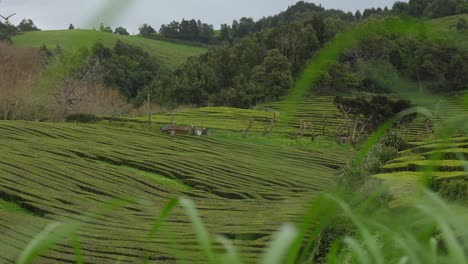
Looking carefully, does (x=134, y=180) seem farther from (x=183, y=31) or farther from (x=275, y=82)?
(x=275, y=82)

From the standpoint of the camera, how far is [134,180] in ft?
69.6

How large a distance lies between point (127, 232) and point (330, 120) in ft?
101

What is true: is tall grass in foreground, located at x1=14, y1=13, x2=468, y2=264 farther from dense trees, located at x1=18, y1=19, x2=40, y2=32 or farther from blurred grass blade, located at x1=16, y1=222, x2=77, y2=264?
dense trees, located at x1=18, y1=19, x2=40, y2=32

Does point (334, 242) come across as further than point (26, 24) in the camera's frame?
No

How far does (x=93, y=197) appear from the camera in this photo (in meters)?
17.6

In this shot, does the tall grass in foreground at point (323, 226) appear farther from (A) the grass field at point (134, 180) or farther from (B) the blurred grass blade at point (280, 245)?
(A) the grass field at point (134, 180)

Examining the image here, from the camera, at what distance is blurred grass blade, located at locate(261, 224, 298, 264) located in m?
0.38

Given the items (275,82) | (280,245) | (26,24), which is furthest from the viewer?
(26,24)

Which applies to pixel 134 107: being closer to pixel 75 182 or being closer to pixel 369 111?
pixel 369 111

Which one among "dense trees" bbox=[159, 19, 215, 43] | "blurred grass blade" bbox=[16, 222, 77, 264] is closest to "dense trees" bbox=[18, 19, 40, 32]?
"dense trees" bbox=[159, 19, 215, 43]

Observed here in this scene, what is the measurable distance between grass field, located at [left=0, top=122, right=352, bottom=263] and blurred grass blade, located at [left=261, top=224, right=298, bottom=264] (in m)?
8.96

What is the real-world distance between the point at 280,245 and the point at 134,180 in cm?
2119

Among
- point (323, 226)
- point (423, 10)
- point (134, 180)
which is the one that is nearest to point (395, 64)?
point (323, 226)

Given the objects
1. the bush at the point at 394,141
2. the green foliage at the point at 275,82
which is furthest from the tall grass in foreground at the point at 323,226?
the bush at the point at 394,141
